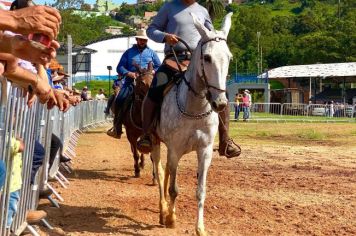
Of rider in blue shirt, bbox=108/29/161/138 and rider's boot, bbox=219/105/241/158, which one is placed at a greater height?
rider in blue shirt, bbox=108/29/161/138

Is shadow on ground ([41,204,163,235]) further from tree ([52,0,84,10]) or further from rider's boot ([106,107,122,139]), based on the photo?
tree ([52,0,84,10])

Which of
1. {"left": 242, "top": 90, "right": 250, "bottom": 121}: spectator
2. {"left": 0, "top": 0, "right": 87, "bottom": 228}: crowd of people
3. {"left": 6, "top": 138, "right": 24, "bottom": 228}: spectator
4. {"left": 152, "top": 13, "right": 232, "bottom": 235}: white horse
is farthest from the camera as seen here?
{"left": 242, "top": 90, "right": 250, "bottom": 121}: spectator

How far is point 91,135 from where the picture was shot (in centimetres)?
2595

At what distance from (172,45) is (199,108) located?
139 centimetres

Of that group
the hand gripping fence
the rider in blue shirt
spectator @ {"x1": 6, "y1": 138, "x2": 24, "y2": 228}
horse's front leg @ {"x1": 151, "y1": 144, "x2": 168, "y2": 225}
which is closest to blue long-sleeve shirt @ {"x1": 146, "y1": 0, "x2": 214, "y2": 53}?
horse's front leg @ {"x1": 151, "y1": 144, "x2": 168, "y2": 225}

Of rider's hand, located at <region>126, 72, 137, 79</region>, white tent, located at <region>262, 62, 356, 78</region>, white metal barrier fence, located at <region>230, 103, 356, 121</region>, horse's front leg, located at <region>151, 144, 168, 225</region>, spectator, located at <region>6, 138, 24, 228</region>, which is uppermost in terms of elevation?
white tent, located at <region>262, 62, 356, 78</region>

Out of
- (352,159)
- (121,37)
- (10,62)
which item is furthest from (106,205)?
(121,37)

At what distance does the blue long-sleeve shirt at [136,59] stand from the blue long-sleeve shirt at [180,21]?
3.17 meters

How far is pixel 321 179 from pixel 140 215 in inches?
190

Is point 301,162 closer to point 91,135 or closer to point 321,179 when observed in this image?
point 321,179

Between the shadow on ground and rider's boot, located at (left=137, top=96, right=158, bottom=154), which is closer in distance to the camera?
the shadow on ground

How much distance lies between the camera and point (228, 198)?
34.4ft

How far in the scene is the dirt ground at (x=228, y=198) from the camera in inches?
332

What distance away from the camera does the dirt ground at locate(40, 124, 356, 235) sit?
8.44 meters
